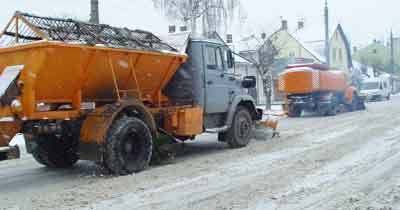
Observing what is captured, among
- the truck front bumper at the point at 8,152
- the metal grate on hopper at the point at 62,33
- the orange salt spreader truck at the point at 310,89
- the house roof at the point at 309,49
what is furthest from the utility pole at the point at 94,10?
the house roof at the point at 309,49

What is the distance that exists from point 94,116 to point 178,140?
9.86 feet

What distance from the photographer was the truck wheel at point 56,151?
9.86m

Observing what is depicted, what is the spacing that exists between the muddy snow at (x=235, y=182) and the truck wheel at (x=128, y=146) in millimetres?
242

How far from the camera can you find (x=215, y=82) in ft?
38.2

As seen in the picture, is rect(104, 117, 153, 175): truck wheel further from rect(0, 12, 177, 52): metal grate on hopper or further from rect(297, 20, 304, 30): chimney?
rect(297, 20, 304, 30): chimney

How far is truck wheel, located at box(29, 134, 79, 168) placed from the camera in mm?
9859

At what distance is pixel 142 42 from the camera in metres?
10.1

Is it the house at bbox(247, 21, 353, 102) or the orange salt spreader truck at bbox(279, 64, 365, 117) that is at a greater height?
the house at bbox(247, 21, 353, 102)

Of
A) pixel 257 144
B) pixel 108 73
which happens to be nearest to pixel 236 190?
pixel 108 73

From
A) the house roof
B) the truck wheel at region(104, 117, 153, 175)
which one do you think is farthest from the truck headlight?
the house roof

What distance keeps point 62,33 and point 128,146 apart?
2.15 m

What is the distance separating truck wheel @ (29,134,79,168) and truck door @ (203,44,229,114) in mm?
2977

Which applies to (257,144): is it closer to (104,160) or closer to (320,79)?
(104,160)

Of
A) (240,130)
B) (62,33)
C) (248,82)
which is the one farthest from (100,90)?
(248,82)
